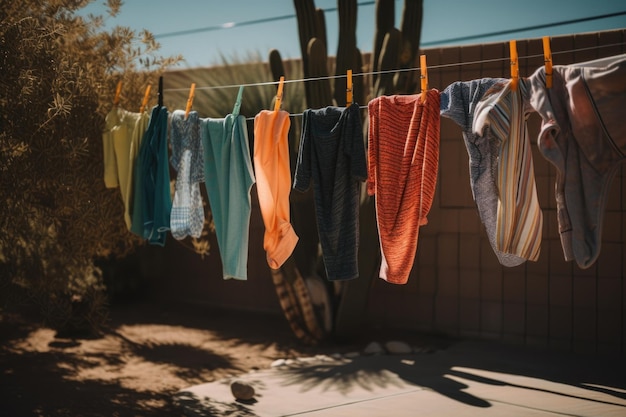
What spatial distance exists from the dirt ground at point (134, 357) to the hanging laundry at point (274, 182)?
5.37 ft

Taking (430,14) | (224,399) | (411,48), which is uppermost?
(430,14)

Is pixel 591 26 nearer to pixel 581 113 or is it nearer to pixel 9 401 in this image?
pixel 581 113

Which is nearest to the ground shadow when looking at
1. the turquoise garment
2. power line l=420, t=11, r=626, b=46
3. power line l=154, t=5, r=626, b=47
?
the turquoise garment

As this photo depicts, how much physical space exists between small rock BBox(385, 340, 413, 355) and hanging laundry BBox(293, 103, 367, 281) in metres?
2.56

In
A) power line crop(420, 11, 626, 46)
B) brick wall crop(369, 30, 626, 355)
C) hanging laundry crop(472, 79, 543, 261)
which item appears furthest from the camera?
power line crop(420, 11, 626, 46)

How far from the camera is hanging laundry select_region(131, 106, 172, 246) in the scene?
5.39 meters

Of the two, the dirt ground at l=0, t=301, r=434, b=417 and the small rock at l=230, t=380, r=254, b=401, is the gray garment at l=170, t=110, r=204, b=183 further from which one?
the dirt ground at l=0, t=301, r=434, b=417

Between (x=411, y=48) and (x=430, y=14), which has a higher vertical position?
(x=430, y=14)

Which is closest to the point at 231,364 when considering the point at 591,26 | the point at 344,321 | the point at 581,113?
the point at 344,321

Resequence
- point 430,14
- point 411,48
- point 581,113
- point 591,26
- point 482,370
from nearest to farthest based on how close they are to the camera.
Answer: point 581,113 < point 482,370 < point 411,48 < point 430,14 < point 591,26

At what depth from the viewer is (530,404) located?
5258 millimetres

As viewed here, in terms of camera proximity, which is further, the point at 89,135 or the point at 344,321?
the point at 344,321

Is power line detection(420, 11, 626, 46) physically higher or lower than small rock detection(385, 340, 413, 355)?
higher

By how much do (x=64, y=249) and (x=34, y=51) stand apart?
5.15 feet
